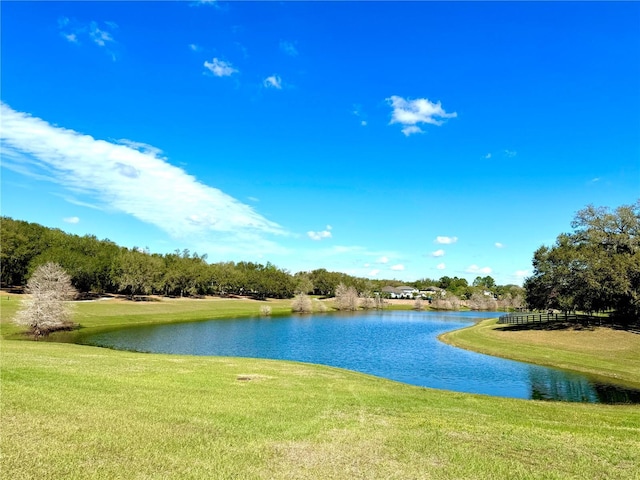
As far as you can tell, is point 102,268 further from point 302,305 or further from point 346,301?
point 346,301

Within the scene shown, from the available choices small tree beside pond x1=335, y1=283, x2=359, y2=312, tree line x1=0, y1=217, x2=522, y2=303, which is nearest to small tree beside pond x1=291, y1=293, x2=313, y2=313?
small tree beside pond x1=335, y1=283, x2=359, y2=312

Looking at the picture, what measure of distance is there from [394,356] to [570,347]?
783 inches

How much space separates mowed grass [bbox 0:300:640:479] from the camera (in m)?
9.45

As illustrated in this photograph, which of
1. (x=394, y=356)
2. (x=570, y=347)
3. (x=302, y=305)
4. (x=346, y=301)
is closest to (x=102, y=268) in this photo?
(x=302, y=305)

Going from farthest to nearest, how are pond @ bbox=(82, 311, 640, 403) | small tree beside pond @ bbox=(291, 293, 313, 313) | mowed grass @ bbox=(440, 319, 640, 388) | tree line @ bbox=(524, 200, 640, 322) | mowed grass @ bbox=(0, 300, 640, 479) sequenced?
small tree beside pond @ bbox=(291, 293, 313, 313), tree line @ bbox=(524, 200, 640, 322), mowed grass @ bbox=(440, 319, 640, 388), pond @ bbox=(82, 311, 640, 403), mowed grass @ bbox=(0, 300, 640, 479)

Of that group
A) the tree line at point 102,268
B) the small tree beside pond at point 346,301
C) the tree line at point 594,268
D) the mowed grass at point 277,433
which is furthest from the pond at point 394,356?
the small tree beside pond at point 346,301

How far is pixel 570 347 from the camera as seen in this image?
46.2m

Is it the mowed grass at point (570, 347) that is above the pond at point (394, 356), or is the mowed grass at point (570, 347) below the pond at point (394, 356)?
above

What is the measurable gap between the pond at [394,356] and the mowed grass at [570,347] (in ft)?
7.25

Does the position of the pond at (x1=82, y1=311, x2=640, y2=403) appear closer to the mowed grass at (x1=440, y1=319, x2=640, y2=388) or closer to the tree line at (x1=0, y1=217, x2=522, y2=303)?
the mowed grass at (x1=440, y1=319, x2=640, y2=388)

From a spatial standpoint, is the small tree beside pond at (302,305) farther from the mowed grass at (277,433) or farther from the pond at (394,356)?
the mowed grass at (277,433)

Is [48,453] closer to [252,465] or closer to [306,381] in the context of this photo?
[252,465]

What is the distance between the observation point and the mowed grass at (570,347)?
36.3 metres

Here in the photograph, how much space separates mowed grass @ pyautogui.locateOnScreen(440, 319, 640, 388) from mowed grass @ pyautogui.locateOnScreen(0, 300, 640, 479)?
20.3 metres
